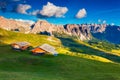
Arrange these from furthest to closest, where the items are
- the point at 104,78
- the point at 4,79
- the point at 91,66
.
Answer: the point at 91,66 → the point at 104,78 → the point at 4,79

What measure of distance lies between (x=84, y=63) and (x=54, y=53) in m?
23.9

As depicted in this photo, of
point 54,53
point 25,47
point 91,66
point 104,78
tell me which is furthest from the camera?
point 25,47

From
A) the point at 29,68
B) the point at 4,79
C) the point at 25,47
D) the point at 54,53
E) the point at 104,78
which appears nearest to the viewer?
the point at 4,79

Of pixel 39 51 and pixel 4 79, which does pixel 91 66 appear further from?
pixel 4 79

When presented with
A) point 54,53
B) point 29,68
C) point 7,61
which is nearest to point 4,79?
point 29,68

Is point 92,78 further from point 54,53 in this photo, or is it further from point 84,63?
point 54,53

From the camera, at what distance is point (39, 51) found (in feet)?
393

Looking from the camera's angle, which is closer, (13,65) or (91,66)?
(13,65)

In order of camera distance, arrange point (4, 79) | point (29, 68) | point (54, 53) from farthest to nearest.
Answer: point (54, 53), point (29, 68), point (4, 79)

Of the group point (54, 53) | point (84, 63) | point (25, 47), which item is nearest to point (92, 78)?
point (84, 63)

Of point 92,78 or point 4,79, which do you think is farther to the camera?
point 92,78

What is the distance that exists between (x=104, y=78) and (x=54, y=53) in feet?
A: 173

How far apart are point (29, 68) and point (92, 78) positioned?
24701 millimetres

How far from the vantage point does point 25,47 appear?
13900 centimetres
